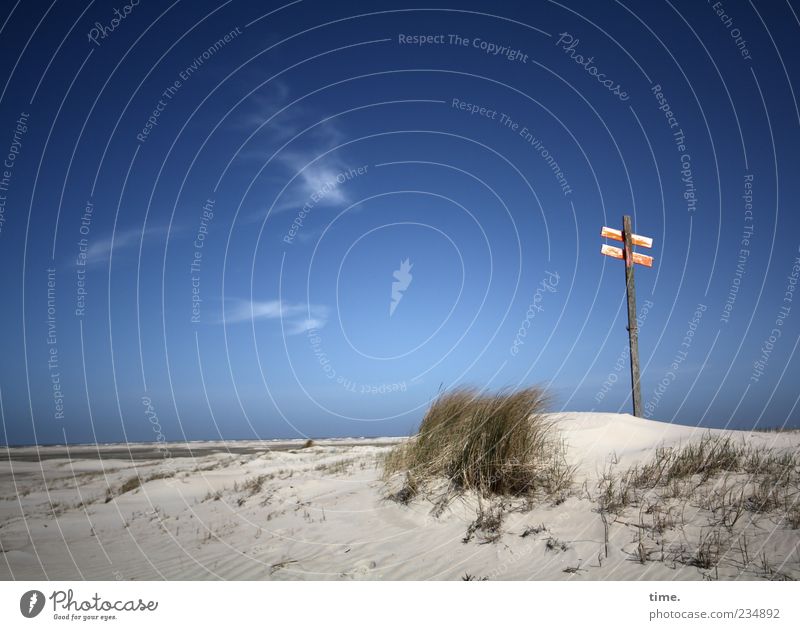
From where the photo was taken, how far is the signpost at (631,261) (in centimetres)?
1016

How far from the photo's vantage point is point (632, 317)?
10336 mm

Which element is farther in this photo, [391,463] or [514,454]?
[391,463]

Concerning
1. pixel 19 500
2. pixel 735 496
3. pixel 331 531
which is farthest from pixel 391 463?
pixel 19 500

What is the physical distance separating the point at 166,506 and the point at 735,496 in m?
8.04

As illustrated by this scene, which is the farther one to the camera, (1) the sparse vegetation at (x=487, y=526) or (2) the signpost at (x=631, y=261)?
(2) the signpost at (x=631, y=261)

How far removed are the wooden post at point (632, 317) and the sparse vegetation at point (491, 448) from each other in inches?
159

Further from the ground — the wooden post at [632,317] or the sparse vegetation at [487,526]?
the wooden post at [632,317]

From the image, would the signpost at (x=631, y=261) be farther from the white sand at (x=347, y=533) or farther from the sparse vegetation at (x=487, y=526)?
the sparse vegetation at (x=487, y=526)

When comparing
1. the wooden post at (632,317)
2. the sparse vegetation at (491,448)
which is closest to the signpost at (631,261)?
the wooden post at (632,317)

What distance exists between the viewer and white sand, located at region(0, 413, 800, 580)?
384 cm

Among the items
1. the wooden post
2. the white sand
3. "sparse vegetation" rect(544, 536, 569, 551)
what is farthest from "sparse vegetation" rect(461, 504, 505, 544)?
the wooden post

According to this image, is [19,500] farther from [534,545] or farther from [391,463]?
[534,545]
